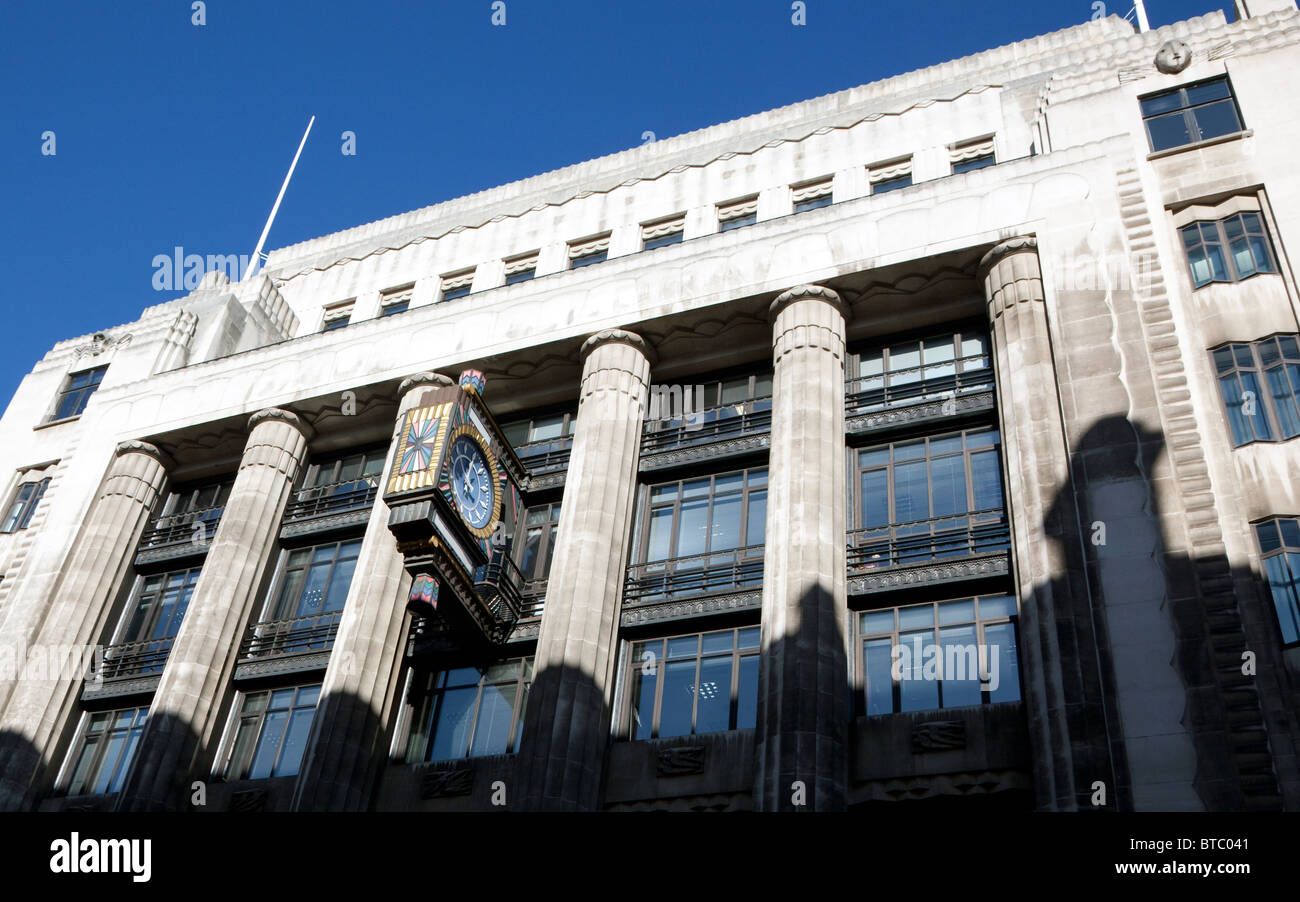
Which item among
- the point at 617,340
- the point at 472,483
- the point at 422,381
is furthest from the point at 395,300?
the point at 472,483

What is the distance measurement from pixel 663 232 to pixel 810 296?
861cm

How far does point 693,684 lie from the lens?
85.4 feet

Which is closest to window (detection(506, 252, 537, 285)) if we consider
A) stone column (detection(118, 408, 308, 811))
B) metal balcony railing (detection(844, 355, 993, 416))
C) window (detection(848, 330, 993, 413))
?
stone column (detection(118, 408, 308, 811))

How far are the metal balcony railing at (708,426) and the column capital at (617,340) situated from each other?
2013 mm

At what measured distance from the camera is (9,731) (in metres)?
30.2

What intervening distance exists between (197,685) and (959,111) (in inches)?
1020

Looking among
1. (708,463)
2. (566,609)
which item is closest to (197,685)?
(566,609)

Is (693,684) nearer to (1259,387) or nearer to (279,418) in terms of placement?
(1259,387)

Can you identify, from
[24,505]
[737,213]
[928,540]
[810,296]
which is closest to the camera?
[928,540]

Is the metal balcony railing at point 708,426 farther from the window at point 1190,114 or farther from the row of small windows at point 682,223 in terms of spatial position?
the window at point 1190,114

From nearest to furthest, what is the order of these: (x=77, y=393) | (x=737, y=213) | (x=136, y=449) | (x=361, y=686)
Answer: (x=361, y=686) → (x=737, y=213) → (x=136, y=449) → (x=77, y=393)

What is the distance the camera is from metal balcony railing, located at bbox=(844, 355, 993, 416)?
28750 mm

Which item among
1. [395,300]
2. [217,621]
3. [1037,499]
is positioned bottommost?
[217,621]
